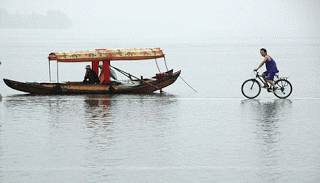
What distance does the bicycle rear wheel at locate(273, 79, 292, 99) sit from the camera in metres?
20.4

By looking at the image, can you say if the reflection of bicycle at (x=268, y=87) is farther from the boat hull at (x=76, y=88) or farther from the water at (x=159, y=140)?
the boat hull at (x=76, y=88)

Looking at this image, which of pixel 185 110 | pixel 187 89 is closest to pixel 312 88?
pixel 187 89

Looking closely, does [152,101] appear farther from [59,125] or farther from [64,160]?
[64,160]

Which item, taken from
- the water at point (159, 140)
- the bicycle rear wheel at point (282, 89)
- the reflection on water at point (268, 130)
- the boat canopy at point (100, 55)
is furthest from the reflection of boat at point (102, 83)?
the bicycle rear wheel at point (282, 89)

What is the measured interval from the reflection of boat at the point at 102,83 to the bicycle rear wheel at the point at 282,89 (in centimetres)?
445

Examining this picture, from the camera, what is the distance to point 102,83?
23297 mm

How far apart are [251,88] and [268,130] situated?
25.1ft

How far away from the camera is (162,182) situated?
8.43m

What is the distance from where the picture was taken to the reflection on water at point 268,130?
30.1 ft

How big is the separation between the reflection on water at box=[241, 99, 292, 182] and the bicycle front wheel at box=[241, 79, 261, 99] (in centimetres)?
46

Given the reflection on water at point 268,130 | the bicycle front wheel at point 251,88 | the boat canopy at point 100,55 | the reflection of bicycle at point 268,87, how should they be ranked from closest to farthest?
the reflection on water at point 268,130 < the reflection of bicycle at point 268,87 < the bicycle front wheel at point 251,88 < the boat canopy at point 100,55

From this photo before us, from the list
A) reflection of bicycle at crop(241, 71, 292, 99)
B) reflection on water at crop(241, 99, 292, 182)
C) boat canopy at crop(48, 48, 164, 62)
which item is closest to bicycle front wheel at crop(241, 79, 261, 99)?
reflection of bicycle at crop(241, 71, 292, 99)

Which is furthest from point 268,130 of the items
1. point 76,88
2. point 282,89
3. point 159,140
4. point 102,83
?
point 102,83

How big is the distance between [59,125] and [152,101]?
614 cm
